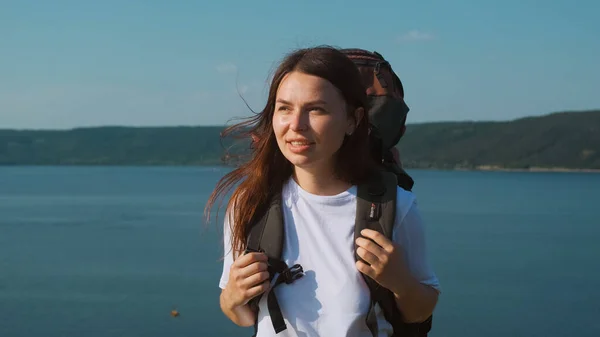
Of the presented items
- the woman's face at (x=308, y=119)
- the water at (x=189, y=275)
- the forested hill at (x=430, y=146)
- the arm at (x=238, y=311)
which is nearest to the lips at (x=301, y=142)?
Answer: the woman's face at (x=308, y=119)

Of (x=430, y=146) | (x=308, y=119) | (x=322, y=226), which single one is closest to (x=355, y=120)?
(x=308, y=119)

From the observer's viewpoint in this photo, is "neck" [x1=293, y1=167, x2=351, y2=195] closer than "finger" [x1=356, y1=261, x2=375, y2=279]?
No

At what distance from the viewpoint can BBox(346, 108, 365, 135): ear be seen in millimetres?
1985

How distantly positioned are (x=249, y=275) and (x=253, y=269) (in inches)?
0.8

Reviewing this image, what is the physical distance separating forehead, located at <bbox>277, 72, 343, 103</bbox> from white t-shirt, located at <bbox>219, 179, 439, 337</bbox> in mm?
223

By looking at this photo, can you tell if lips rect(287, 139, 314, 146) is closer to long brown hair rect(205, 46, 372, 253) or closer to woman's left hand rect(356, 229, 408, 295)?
long brown hair rect(205, 46, 372, 253)

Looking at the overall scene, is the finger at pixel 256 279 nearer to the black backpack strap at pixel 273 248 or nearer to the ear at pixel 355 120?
the black backpack strap at pixel 273 248

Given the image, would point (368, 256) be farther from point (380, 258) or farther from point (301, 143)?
point (301, 143)

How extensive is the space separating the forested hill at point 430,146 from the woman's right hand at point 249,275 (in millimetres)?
91154

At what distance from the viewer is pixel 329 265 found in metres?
1.88

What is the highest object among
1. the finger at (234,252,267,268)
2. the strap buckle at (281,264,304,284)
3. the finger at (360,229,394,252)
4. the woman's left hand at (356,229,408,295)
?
the finger at (360,229,394,252)

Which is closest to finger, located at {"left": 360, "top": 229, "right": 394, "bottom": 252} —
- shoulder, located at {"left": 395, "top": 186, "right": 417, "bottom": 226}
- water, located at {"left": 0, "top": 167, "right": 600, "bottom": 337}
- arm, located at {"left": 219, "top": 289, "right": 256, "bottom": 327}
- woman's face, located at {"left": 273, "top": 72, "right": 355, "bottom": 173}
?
shoulder, located at {"left": 395, "top": 186, "right": 417, "bottom": 226}

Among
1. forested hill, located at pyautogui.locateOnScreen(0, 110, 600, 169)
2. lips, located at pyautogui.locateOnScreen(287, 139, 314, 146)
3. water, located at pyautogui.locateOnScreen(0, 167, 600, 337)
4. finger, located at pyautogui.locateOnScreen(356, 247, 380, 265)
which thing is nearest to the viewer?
finger, located at pyautogui.locateOnScreen(356, 247, 380, 265)

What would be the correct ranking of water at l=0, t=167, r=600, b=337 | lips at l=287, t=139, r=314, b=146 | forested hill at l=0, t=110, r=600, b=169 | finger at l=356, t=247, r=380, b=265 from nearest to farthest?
1. finger at l=356, t=247, r=380, b=265
2. lips at l=287, t=139, r=314, b=146
3. water at l=0, t=167, r=600, b=337
4. forested hill at l=0, t=110, r=600, b=169
